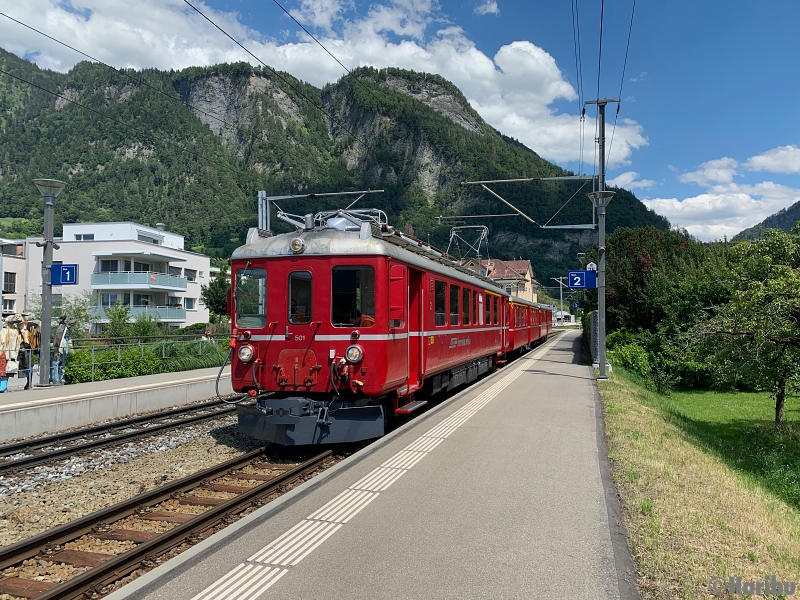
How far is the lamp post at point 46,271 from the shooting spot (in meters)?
13.9

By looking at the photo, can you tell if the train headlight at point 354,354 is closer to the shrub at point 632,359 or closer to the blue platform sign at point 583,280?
the blue platform sign at point 583,280

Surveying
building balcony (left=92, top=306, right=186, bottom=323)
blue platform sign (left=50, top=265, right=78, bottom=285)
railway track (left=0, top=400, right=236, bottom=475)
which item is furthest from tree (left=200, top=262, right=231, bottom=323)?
railway track (left=0, top=400, right=236, bottom=475)

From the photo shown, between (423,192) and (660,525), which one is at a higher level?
(423,192)

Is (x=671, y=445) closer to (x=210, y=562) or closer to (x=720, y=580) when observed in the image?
(x=720, y=580)

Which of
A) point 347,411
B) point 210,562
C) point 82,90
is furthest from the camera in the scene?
Result: point 82,90

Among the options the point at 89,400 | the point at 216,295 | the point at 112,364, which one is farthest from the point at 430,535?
the point at 216,295

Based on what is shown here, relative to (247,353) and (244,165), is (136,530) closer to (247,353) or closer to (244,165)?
(247,353)

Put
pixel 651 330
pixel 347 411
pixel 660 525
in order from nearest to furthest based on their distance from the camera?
1. pixel 660 525
2. pixel 347 411
3. pixel 651 330

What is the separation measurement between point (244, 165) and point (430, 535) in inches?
5636

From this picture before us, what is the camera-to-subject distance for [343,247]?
8.33 meters

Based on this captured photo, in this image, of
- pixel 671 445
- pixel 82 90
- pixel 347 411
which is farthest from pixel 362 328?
pixel 82 90

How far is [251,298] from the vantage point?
8680 millimetres

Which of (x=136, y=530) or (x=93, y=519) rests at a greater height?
(x=93, y=519)

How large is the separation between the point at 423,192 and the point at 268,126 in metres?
45.3
